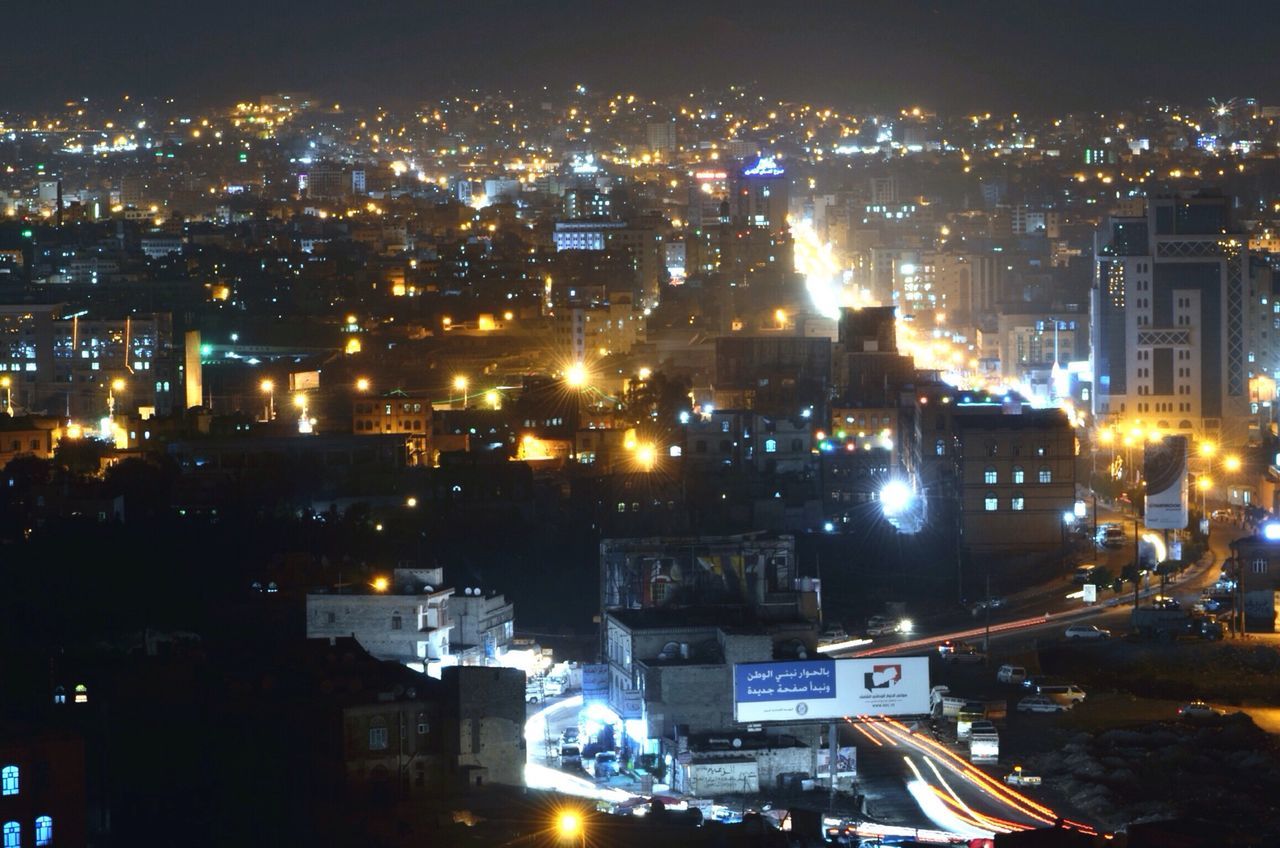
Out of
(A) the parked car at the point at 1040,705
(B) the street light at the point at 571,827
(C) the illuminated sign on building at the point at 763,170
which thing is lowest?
(A) the parked car at the point at 1040,705

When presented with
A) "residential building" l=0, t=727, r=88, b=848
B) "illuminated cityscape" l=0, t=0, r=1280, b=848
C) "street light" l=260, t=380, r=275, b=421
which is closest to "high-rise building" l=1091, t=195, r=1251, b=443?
"illuminated cityscape" l=0, t=0, r=1280, b=848

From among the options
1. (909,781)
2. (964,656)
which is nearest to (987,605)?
(964,656)

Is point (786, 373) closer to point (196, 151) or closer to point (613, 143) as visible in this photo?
point (196, 151)

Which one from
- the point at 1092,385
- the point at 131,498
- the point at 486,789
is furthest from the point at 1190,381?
the point at 486,789

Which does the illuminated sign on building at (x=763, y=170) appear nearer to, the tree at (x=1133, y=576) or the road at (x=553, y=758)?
the tree at (x=1133, y=576)

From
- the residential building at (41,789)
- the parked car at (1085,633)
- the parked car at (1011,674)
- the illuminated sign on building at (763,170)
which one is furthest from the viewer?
the illuminated sign on building at (763,170)

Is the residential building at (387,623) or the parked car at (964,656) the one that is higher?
the residential building at (387,623)

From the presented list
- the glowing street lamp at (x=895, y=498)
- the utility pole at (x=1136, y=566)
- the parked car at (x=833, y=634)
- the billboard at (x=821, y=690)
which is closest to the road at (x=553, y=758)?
the billboard at (x=821, y=690)
